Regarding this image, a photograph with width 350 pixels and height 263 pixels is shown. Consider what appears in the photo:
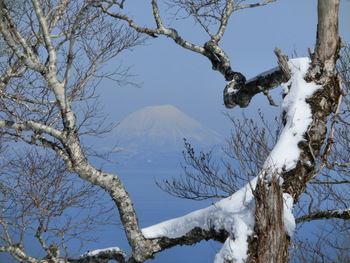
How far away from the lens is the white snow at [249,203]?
4590 mm

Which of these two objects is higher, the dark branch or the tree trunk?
the dark branch

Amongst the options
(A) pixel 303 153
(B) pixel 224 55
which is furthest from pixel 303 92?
(B) pixel 224 55

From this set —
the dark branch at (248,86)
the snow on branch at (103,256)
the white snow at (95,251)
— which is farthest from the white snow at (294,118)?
the white snow at (95,251)

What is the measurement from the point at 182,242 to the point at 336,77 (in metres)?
2.78

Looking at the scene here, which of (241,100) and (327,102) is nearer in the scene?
(327,102)

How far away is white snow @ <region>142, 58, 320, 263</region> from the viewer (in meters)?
4.59

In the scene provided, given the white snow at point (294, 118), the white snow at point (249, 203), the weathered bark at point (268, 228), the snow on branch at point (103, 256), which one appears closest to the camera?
the weathered bark at point (268, 228)

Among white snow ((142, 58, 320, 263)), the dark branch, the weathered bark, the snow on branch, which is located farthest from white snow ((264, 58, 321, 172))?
the snow on branch

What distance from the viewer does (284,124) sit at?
5.55 m

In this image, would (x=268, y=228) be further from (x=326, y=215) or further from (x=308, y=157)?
(x=326, y=215)

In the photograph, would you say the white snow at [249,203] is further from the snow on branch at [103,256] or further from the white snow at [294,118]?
the snow on branch at [103,256]

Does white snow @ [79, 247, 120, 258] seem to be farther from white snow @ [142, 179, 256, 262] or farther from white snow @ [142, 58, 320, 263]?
white snow @ [142, 179, 256, 262]

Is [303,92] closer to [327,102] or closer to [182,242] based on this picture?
[327,102]

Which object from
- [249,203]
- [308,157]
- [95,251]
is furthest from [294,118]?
[95,251]
